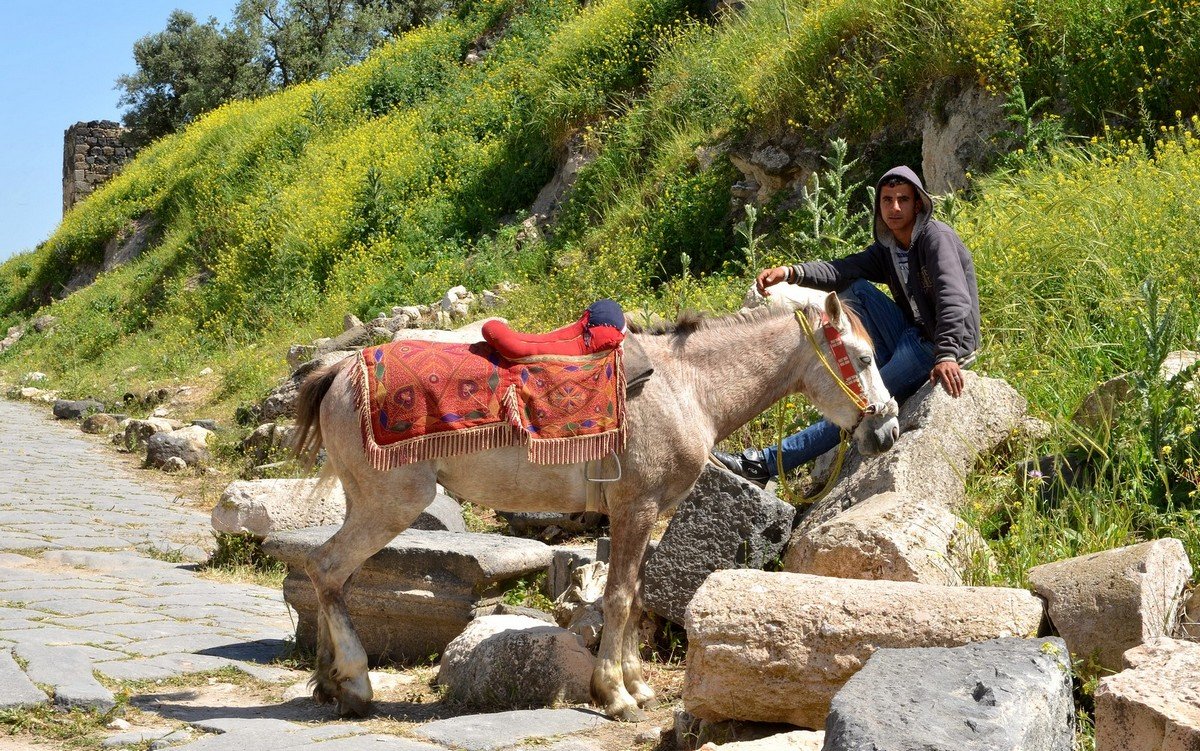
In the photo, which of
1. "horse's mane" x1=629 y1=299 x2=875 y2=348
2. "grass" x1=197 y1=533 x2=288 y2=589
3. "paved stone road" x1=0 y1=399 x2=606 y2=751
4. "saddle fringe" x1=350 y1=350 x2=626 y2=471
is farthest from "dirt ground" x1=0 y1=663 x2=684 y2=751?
"grass" x1=197 y1=533 x2=288 y2=589

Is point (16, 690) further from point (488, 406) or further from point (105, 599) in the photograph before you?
point (488, 406)

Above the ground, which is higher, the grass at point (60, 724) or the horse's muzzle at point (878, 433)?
the horse's muzzle at point (878, 433)

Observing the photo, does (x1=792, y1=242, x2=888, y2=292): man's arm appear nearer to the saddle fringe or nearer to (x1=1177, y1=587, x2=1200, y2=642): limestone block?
the saddle fringe

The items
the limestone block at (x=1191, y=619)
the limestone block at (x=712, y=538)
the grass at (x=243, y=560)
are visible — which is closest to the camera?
the limestone block at (x=1191, y=619)

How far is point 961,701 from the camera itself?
10.2 feet

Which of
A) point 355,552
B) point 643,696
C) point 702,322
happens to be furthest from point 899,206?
point 355,552

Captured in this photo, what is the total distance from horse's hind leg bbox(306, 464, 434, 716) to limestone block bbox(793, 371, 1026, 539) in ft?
6.75

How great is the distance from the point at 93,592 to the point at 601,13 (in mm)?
12960

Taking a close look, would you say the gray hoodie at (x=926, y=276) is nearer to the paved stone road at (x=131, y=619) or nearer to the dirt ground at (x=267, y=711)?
the dirt ground at (x=267, y=711)

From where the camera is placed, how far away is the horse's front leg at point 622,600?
200 inches

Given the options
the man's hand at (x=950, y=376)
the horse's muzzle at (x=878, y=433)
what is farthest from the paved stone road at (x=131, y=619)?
the man's hand at (x=950, y=376)

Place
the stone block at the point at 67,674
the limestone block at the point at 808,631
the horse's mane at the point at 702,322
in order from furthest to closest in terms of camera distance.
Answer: the horse's mane at the point at 702,322
the stone block at the point at 67,674
the limestone block at the point at 808,631

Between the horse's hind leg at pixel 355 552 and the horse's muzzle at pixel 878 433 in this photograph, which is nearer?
the horse's hind leg at pixel 355 552

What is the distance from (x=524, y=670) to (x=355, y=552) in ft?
3.19
